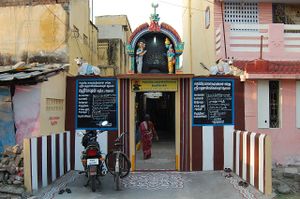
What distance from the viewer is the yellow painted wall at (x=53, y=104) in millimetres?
9047

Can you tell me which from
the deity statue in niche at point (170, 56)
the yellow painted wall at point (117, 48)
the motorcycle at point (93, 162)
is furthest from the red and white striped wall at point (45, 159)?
the yellow painted wall at point (117, 48)

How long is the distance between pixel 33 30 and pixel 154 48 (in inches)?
143

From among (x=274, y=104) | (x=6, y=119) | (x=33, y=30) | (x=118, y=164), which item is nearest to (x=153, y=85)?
(x=118, y=164)

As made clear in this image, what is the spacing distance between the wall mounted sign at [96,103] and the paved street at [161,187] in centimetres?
141

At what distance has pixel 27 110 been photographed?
8875 millimetres

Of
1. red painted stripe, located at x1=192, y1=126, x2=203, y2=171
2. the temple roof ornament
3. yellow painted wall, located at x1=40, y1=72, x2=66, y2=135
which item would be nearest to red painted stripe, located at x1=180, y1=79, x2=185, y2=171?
red painted stripe, located at x1=192, y1=126, x2=203, y2=171

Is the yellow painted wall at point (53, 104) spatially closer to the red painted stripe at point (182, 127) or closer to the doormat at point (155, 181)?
the doormat at point (155, 181)

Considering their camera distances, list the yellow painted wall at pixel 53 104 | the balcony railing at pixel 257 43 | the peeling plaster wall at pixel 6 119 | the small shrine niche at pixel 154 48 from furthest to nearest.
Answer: the balcony railing at pixel 257 43, the small shrine niche at pixel 154 48, the yellow painted wall at pixel 53 104, the peeling plaster wall at pixel 6 119

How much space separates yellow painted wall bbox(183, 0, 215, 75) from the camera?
15.3 metres

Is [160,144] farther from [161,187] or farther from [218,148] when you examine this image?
[161,187]

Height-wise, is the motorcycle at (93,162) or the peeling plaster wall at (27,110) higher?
the peeling plaster wall at (27,110)

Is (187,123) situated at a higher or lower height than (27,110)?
lower

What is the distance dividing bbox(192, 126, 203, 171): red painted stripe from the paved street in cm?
41

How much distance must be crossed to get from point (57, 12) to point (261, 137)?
713cm
